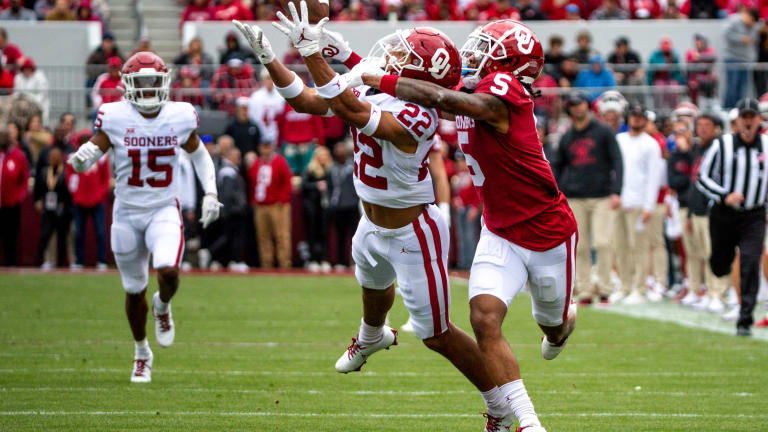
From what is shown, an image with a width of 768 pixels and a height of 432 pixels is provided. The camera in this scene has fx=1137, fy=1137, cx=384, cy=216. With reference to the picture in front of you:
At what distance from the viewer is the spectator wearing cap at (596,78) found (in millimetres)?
17172

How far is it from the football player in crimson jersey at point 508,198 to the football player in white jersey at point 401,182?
178mm

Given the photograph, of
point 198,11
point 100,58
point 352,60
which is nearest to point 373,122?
point 352,60

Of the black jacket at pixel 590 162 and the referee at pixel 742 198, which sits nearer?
the referee at pixel 742 198

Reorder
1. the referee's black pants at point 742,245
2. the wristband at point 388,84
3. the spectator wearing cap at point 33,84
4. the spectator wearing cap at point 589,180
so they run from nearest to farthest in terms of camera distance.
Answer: the wristband at point 388,84, the referee's black pants at point 742,245, the spectator wearing cap at point 589,180, the spectator wearing cap at point 33,84

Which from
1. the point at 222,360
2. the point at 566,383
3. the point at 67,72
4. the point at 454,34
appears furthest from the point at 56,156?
the point at 566,383

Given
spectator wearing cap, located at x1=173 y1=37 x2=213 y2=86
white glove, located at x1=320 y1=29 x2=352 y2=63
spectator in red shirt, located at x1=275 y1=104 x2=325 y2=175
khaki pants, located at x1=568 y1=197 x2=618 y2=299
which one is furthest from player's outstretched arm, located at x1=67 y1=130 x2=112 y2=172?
spectator wearing cap, located at x1=173 y1=37 x2=213 y2=86

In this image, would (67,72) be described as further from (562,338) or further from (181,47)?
(562,338)

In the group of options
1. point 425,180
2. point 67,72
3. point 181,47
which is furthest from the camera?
point 181,47

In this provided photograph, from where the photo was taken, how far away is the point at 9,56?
59.1ft

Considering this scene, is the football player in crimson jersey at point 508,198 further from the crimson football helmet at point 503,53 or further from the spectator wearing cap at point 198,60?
the spectator wearing cap at point 198,60

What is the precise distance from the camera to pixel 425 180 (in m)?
5.96

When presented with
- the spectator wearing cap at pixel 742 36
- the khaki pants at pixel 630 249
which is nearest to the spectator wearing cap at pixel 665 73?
the spectator wearing cap at pixel 742 36

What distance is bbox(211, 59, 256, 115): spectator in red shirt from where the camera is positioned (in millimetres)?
17453

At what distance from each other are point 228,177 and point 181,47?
5.02 metres
